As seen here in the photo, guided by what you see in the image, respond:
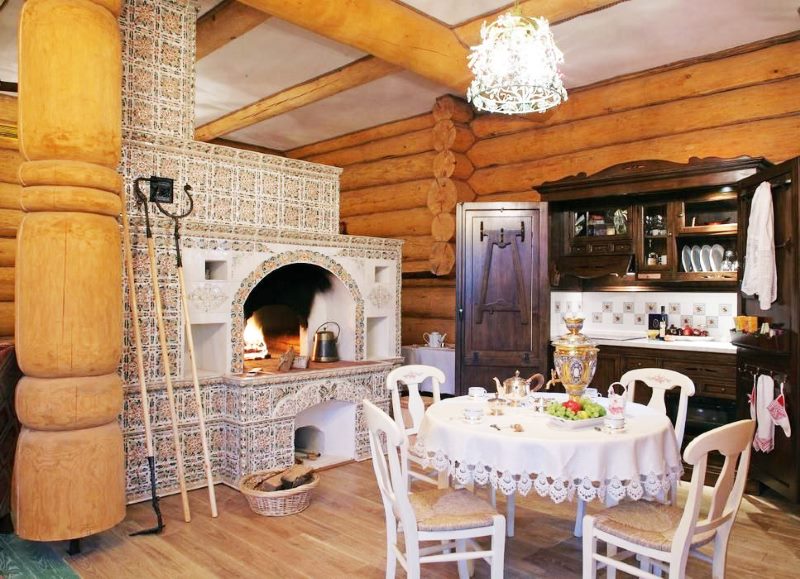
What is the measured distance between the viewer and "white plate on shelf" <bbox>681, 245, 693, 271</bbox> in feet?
18.2

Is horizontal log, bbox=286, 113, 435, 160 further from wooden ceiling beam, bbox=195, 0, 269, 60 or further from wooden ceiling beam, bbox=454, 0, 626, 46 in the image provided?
wooden ceiling beam, bbox=195, 0, 269, 60

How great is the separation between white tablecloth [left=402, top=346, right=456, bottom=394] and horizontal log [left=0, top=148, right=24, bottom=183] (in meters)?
4.10

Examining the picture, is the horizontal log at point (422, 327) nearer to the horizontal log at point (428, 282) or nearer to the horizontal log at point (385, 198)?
the horizontal log at point (428, 282)

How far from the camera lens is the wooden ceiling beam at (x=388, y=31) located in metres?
4.15

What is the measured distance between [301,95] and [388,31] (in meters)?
2.17

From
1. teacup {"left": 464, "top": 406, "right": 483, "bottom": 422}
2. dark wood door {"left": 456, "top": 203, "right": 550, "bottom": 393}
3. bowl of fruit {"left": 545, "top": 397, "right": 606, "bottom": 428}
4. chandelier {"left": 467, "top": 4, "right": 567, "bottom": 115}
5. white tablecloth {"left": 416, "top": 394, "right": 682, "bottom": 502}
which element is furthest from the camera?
dark wood door {"left": 456, "top": 203, "right": 550, "bottom": 393}

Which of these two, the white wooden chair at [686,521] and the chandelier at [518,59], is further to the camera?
the chandelier at [518,59]

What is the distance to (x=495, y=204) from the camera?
5922 mm

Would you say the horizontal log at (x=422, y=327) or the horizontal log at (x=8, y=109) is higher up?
the horizontal log at (x=8, y=109)

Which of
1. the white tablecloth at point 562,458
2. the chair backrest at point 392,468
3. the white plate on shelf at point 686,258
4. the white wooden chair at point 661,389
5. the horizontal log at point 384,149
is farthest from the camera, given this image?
the horizontal log at point 384,149

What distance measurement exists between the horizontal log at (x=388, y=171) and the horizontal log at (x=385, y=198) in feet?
0.22

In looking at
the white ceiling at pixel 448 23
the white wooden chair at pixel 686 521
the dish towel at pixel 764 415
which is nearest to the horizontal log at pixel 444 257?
the white ceiling at pixel 448 23

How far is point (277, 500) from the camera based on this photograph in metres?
3.90

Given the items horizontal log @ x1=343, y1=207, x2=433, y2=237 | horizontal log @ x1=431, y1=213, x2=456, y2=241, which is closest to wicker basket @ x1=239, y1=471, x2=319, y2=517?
horizontal log @ x1=431, y1=213, x2=456, y2=241
